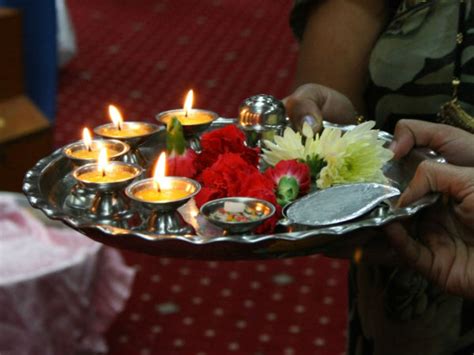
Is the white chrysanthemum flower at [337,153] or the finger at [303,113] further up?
the finger at [303,113]

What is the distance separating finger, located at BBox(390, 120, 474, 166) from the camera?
35.8 inches

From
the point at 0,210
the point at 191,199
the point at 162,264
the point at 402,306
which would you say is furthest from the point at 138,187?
the point at 162,264

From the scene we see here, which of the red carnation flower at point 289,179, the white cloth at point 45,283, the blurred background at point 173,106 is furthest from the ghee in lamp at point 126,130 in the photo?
the blurred background at point 173,106

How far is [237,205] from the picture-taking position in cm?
82

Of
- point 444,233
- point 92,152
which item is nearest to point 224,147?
point 92,152

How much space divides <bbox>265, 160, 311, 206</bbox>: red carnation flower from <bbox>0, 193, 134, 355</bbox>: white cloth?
3.20ft

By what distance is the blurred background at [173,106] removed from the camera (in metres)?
2.19

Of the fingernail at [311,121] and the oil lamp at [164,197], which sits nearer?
the oil lamp at [164,197]

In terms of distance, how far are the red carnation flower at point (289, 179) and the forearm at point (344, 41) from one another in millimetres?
251

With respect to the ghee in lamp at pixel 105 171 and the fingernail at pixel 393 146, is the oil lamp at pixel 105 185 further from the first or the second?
the fingernail at pixel 393 146

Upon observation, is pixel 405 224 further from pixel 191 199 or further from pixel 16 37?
pixel 16 37

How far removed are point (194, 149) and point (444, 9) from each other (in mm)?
334

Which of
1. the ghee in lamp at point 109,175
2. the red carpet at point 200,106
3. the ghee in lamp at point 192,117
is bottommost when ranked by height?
the red carpet at point 200,106

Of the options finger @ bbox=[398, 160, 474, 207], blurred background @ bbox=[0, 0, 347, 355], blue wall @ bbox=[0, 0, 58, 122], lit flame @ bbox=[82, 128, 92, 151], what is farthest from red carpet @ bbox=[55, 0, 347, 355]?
finger @ bbox=[398, 160, 474, 207]
